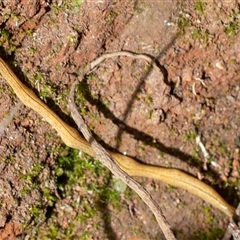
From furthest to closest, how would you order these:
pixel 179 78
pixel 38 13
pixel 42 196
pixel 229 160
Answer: pixel 229 160, pixel 179 78, pixel 42 196, pixel 38 13

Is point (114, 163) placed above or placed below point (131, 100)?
below

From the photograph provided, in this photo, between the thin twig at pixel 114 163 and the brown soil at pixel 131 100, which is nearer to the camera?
the thin twig at pixel 114 163

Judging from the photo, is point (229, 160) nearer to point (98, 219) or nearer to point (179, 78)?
point (179, 78)

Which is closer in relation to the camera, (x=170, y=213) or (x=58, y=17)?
(x=58, y=17)

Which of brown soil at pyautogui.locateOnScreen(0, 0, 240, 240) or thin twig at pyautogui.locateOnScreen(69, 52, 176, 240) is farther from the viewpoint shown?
brown soil at pyautogui.locateOnScreen(0, 0, 240, 240)

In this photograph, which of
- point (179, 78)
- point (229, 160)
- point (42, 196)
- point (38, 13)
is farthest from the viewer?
point (229, 160)

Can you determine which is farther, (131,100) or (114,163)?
(131,100)

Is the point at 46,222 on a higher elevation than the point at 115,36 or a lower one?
lower

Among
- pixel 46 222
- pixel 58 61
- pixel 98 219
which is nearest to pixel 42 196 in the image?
pixel 46 222
